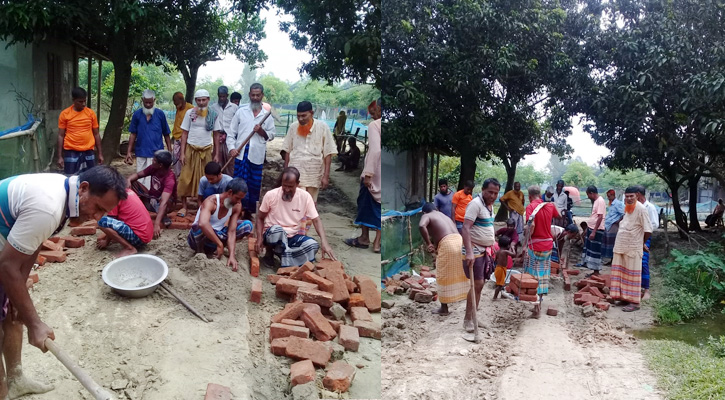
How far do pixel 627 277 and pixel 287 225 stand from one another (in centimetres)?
396

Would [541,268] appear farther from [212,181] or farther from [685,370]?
[212,181]

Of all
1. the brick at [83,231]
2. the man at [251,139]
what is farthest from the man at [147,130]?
the brick at [83,231]

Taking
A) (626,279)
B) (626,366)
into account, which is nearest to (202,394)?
(626,366)

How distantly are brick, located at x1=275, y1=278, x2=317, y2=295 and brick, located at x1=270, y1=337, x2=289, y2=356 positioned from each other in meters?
0.69

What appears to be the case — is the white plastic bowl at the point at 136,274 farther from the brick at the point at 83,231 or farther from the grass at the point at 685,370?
the grass at the point at 685,370

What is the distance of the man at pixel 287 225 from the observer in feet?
16.1

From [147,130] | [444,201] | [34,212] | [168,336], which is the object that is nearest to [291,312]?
[168,336]

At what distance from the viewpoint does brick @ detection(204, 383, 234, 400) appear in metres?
2.88

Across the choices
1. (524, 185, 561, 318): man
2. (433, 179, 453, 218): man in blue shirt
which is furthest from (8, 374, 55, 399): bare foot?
(433, 179, 453, 218): man in blue shirt

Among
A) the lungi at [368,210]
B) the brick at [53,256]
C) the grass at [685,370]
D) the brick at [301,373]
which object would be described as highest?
the lungi at [368,210]

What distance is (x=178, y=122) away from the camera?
663 centimetres

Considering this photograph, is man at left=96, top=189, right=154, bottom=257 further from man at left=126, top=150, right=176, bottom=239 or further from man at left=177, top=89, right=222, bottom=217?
man at left=177, top=89, right=222, bottom=217

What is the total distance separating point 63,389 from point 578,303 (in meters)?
5.41

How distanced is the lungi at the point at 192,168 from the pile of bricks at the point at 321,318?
70.8 inches
